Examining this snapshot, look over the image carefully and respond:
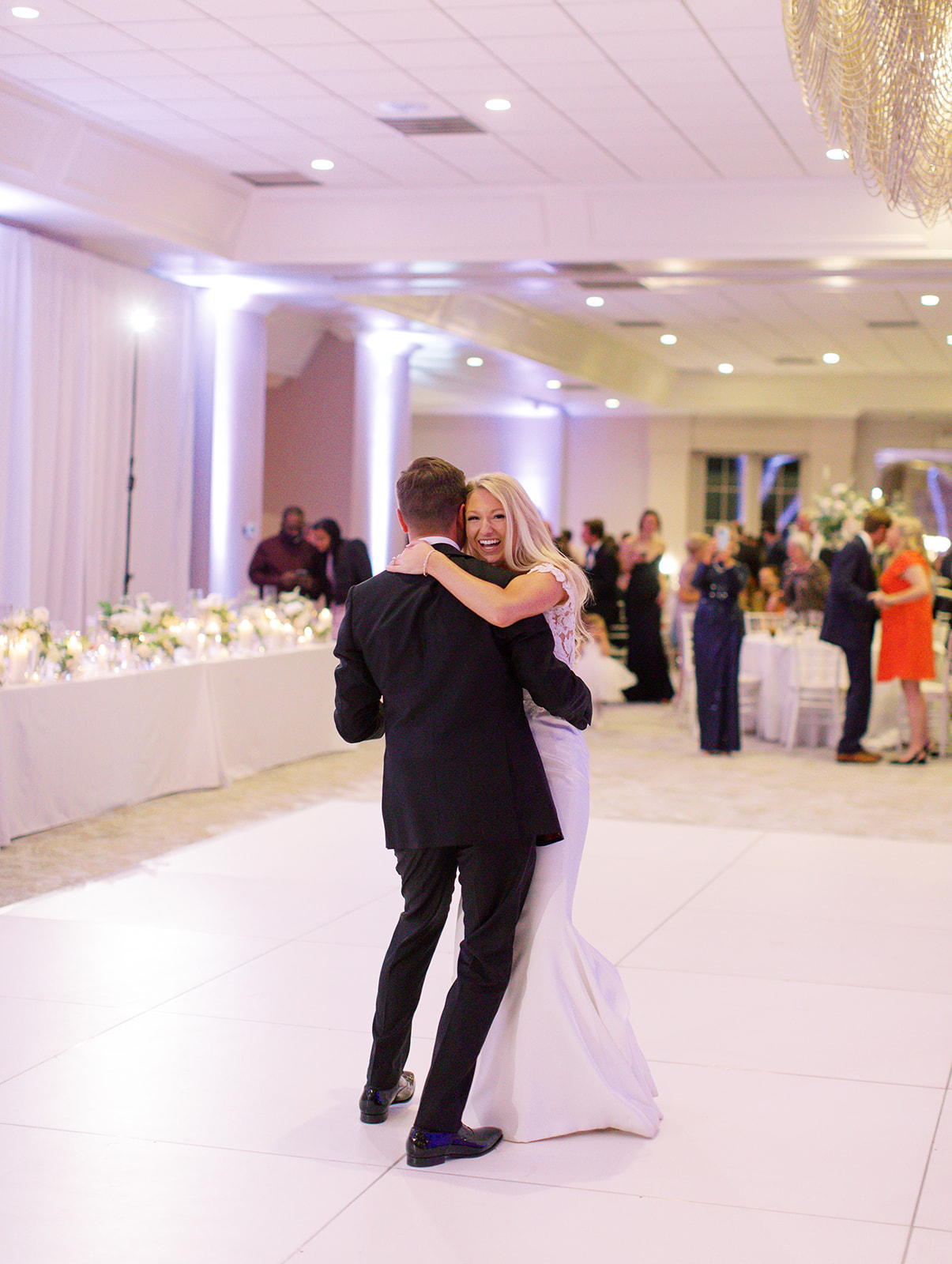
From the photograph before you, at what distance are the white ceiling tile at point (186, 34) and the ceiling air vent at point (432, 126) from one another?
1.32 m

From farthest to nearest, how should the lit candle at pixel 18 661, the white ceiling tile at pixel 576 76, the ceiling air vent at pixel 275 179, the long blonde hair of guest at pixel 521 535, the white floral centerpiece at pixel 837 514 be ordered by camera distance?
the white floral centerpiece at pixel 837 514
the ceiling air vent at pixel 275 179
the white ceiling tile at pixel 576 76
the lit candle at pixel 18 661
the long blonde hair of guest at pixel 521 535

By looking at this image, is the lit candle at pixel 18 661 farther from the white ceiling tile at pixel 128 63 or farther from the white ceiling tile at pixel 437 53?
the white ceiling tile at pixel 437 53

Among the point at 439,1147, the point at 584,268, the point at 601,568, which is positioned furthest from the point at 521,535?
the point at 601,568

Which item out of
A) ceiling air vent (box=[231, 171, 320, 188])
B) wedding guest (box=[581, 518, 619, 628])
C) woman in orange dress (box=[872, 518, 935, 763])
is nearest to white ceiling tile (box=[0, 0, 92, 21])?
ceiling air vent (box=[231, 171, 320, 188])

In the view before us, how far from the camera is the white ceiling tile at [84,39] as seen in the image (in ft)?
22.0

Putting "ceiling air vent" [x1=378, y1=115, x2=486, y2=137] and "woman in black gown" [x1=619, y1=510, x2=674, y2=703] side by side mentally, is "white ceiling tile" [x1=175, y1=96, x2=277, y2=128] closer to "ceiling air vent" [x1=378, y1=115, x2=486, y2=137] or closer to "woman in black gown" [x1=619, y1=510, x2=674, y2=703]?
"ceiling air vent" [x1=378, y1=115, x2=486, y2=137]

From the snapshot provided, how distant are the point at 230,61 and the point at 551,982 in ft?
18.7

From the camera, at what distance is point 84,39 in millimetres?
6859

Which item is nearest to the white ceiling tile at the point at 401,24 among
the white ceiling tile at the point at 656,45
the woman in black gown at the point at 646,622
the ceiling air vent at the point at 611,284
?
the white ceiling tile at the point at 656,45

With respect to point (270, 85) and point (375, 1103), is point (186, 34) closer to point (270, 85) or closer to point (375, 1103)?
point (270, 85)

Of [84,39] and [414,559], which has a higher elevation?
[84,39]

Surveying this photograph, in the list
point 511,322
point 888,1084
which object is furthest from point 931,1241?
point 511,322

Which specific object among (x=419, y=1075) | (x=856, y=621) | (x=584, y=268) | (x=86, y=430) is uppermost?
(x=584, y=268)

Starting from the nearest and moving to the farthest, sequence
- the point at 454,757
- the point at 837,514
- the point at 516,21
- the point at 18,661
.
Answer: the point at 454,757 → the point at 18,661 → the point at 516,21 → the point at 837,514
